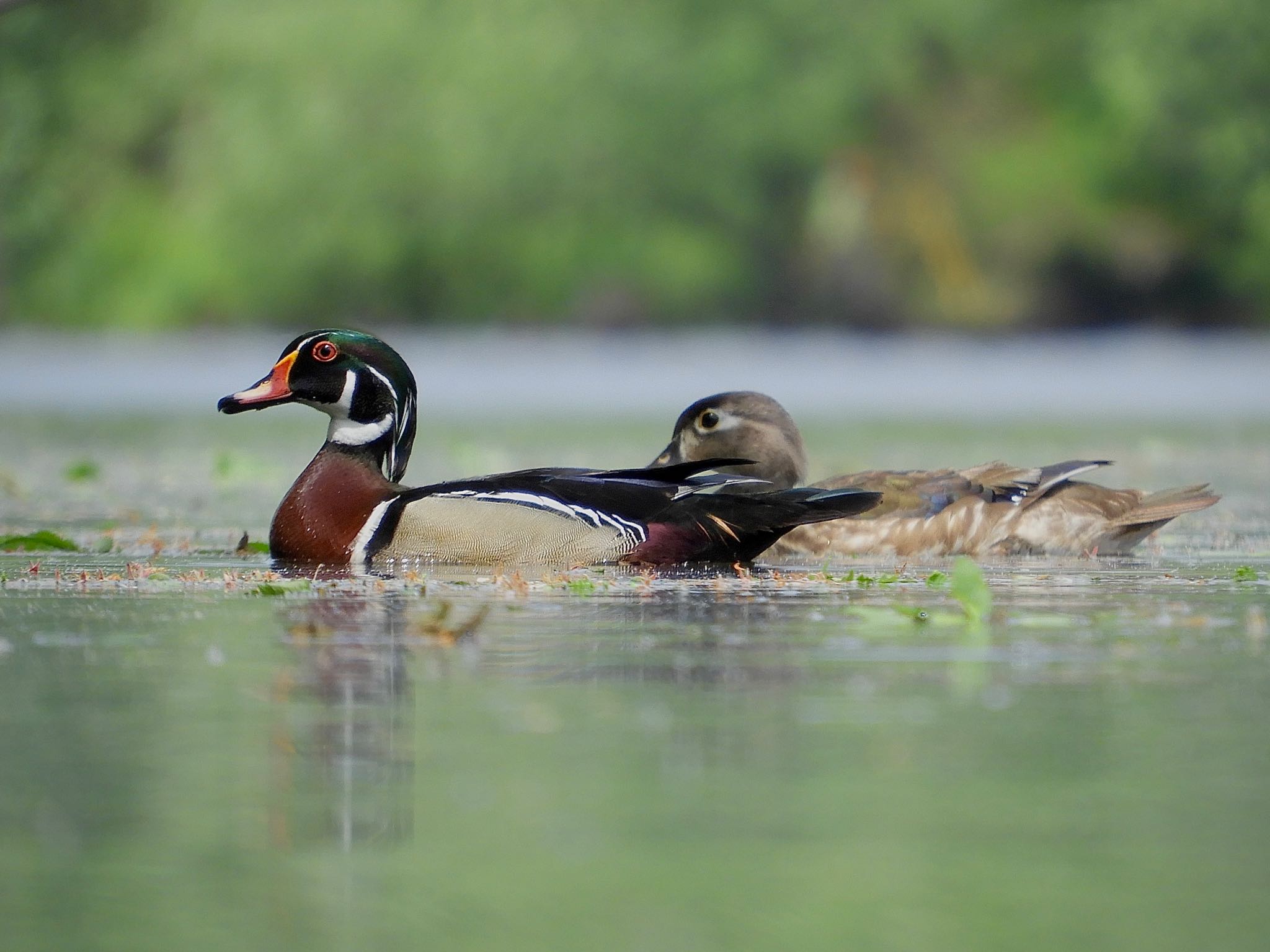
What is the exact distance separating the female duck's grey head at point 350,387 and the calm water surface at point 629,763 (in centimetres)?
90

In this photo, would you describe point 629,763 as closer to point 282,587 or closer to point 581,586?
point 581,586

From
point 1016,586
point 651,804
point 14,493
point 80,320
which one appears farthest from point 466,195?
point 651,804

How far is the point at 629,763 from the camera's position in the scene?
3867mm

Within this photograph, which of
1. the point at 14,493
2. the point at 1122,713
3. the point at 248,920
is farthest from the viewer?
the point at 14,493

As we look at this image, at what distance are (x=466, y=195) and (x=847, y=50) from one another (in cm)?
732

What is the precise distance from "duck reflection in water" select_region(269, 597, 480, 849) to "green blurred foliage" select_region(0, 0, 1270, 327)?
30873mm

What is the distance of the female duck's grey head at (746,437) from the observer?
816cm

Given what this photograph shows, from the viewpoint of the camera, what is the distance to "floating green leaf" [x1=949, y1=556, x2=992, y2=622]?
5648 millimetres

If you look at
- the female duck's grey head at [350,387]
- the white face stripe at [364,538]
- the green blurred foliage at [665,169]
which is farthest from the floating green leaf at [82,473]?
the green blurred foliage at [665,169]

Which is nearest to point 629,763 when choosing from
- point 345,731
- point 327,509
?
point 345,731

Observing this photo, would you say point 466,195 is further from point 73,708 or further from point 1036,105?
point 73,708

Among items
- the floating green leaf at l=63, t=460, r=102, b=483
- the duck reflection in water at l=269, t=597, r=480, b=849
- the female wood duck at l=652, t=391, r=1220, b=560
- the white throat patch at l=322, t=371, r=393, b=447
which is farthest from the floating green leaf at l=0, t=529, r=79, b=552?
the floating green leaf at l=63, t=460, r=102, b=483

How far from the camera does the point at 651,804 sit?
3570 mm

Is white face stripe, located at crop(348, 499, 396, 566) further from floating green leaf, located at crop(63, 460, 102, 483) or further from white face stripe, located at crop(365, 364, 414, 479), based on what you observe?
floating green leaf, located at crop(63, 460, 102, 483)
